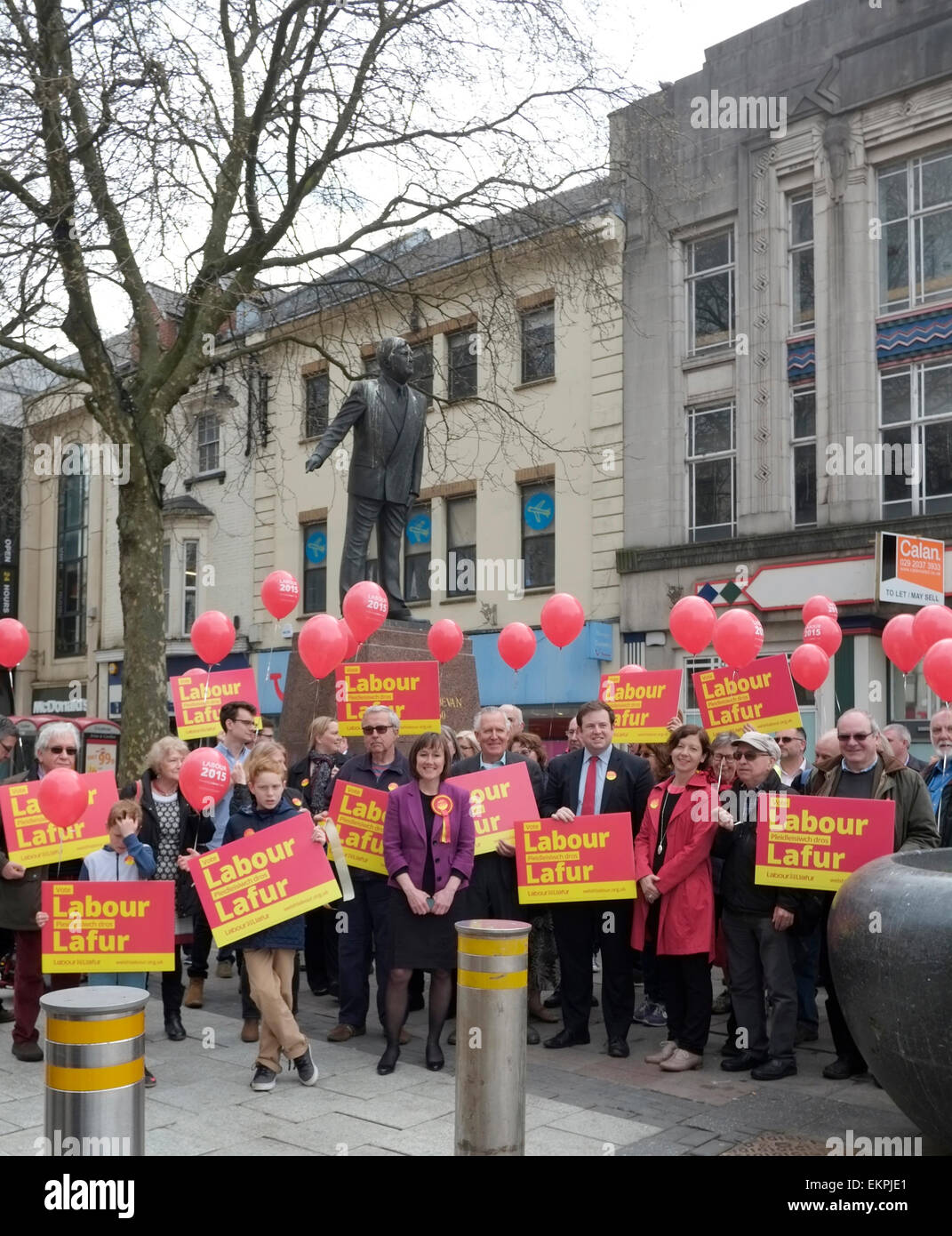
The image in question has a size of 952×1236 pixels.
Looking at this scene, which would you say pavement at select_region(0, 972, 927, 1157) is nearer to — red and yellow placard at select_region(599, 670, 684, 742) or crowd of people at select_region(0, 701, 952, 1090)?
crowd of people at select_region(0, 701, 952, 1090)

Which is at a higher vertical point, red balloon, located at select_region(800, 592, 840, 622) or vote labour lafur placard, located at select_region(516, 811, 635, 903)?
red balloon, located at select_region(800, 592, 840, 622)

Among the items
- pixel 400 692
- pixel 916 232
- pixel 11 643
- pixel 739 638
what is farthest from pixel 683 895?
pixel 916 232

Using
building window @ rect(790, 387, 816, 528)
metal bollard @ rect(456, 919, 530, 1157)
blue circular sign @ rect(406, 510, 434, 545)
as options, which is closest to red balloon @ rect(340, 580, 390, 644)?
metal bollard @ rect(456, 919, 530, 1157)

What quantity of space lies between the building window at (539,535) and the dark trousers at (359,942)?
14891 millimetres

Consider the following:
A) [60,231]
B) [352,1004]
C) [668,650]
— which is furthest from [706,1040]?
[668,650]

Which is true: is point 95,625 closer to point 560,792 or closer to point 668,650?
point 668,650

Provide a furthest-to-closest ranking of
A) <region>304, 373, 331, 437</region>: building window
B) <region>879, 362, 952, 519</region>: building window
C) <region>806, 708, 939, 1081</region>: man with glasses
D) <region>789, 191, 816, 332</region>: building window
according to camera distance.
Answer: <region>304, 373, 331, 437</region>: building window < <region>789, 191, 816, 332</region>: building window < <region>879, 362, 952, 519</region>: building window < <region>806, 708, 939, 1081</region>: man with glasses

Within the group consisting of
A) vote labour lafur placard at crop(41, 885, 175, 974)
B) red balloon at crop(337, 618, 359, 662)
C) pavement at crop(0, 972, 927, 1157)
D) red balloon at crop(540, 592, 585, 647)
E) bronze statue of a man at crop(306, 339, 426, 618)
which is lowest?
pavement at crop(0, 972, 927, 1157)

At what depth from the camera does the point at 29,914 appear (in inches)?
278

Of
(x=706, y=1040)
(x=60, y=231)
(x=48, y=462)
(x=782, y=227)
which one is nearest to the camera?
(x=706, y=1040)

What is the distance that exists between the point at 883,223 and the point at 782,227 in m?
1.56

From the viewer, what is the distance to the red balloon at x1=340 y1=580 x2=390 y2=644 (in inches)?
378

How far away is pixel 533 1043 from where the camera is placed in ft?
24.2

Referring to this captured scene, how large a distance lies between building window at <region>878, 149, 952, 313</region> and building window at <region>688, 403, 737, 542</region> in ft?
10.2
